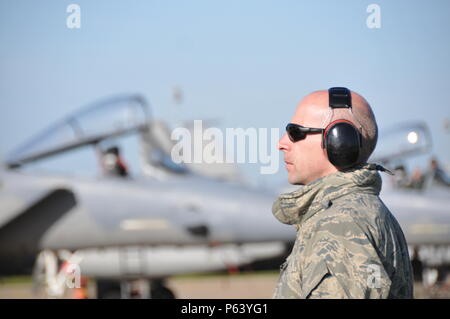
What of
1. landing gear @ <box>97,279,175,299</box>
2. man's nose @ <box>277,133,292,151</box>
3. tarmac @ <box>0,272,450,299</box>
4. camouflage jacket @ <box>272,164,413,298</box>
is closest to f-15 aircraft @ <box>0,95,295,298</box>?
landing gear @ <box>97,279,175,299</box>

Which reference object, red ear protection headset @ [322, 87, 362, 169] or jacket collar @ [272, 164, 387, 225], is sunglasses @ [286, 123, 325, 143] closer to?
red ear protection headset @ [322, 87, 362, 169]

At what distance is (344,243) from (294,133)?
16.9 inches

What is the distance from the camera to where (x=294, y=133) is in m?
1.97

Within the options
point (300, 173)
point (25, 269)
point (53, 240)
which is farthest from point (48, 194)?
point (300, 173)

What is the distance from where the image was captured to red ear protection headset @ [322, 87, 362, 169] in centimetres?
187

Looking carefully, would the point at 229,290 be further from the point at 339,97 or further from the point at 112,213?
the point at 339,97

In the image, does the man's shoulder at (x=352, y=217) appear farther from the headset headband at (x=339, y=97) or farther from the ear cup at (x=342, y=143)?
the headset headband at (x=339, y=97)

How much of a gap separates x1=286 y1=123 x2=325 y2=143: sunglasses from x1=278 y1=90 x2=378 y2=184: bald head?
0.01 meters

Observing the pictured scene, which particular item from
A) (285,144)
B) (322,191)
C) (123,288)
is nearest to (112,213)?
(123,288)

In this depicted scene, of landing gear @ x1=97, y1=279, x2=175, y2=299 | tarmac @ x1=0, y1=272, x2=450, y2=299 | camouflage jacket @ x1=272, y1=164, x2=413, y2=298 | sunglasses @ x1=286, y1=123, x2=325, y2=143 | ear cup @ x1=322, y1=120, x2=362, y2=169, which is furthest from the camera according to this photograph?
tarmac @ x1=0, y1=272, x2=450, y2=299

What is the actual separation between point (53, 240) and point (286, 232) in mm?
3115

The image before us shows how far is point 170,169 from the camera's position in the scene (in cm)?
902

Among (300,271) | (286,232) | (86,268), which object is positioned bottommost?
(86,268)
